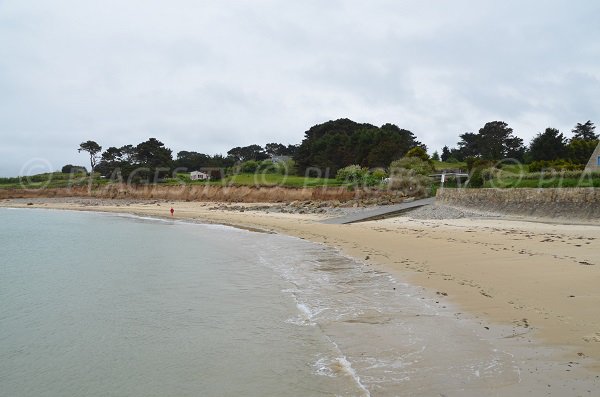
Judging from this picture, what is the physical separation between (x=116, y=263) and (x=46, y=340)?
297 inches

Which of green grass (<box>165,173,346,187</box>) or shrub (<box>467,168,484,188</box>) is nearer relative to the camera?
shrub (<box>467,168,484,188</box>)

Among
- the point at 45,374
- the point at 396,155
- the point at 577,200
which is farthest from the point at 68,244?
the point at 396,155

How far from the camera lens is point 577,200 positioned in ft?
60.6

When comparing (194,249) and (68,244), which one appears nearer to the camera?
(194,249)

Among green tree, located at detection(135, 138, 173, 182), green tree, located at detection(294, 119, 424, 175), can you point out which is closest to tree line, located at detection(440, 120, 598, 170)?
green tree, located at detection(294, 119, 424, 175)

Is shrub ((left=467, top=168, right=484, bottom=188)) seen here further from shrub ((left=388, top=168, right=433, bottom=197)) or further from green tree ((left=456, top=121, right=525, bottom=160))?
green tree ((left=456, top=121, right=525, bottom=160))

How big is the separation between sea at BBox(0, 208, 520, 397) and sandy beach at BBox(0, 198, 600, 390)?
0.56 metres

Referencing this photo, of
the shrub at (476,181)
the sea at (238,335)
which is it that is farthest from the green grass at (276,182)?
the sea at (238,335)

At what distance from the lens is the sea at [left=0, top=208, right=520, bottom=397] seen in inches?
183

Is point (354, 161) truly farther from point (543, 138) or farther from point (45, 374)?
point (45, 374)

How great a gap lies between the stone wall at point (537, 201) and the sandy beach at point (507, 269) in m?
1.46

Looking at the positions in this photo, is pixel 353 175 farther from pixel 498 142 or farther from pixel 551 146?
pixel 498 142

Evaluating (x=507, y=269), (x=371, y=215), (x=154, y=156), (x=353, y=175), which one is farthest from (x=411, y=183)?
(x=154, y=156)

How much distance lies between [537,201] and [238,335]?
17.7 meters
